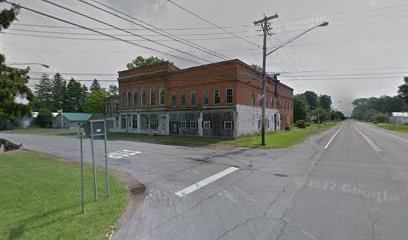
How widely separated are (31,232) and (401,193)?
9.49m

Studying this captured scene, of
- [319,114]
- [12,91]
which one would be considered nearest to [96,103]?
[12,91]

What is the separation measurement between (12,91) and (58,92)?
96046 mm

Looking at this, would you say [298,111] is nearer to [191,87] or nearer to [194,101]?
[194,101]

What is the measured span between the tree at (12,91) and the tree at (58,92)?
295 feet

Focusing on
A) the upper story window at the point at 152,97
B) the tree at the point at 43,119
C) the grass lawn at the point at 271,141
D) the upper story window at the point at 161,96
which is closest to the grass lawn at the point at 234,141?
the grass lawn at the point at 271,141

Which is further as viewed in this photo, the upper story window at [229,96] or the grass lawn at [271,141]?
the upper story window at [229,96]

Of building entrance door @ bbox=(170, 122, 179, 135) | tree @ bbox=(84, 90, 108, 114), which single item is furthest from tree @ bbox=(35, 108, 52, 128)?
building entrance door @ bbox=(170, 122, 179, 135)

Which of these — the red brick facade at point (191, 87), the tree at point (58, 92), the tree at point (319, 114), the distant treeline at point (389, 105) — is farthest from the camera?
the distant treeline at point (389, 105)

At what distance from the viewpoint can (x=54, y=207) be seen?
650 centimetres

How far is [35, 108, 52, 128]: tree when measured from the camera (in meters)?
68.7

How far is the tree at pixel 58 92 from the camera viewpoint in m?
90.3

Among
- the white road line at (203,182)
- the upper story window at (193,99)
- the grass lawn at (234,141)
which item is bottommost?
the white road line at (203,182)

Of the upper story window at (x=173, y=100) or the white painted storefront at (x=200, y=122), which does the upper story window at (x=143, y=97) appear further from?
the upper story window at (x=173, y=100)

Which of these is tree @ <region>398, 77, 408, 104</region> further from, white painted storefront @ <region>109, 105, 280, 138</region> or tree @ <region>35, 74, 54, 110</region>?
tree @ <region>35, 74, 54, 110</region>
